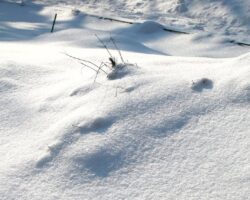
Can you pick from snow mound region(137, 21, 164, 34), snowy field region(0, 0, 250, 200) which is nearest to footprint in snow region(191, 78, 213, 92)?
snowy field region(0, 0, 250, 200)

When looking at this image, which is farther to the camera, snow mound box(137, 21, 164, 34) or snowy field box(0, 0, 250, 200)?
snow mound box(137, 21, 164, 34)

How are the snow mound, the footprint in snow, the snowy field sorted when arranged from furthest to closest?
the snow mound, the footprint in snow, the snowy field

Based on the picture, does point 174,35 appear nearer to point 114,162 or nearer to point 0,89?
point 0,89

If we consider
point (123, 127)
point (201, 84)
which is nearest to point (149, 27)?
point (201, 84)

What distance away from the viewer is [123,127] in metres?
1.71

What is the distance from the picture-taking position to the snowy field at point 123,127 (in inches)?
57.7

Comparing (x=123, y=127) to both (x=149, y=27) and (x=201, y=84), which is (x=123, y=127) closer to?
(x=201, y=84)

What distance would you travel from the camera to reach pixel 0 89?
84.7 inches

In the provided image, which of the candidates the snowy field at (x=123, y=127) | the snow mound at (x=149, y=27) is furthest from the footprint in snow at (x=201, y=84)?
the snow mound at (x=149, y=27)

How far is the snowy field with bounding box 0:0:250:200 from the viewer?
147 cm

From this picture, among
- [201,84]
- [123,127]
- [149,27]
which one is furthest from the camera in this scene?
[149,27]

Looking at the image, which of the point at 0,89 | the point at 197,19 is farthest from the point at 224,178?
the point at 197,19

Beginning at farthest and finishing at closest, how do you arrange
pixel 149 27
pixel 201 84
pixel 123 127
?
1. pixel 149 27
2. pixel 201 84
3. pixel 123 127

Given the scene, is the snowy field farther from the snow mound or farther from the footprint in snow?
the snow mound
